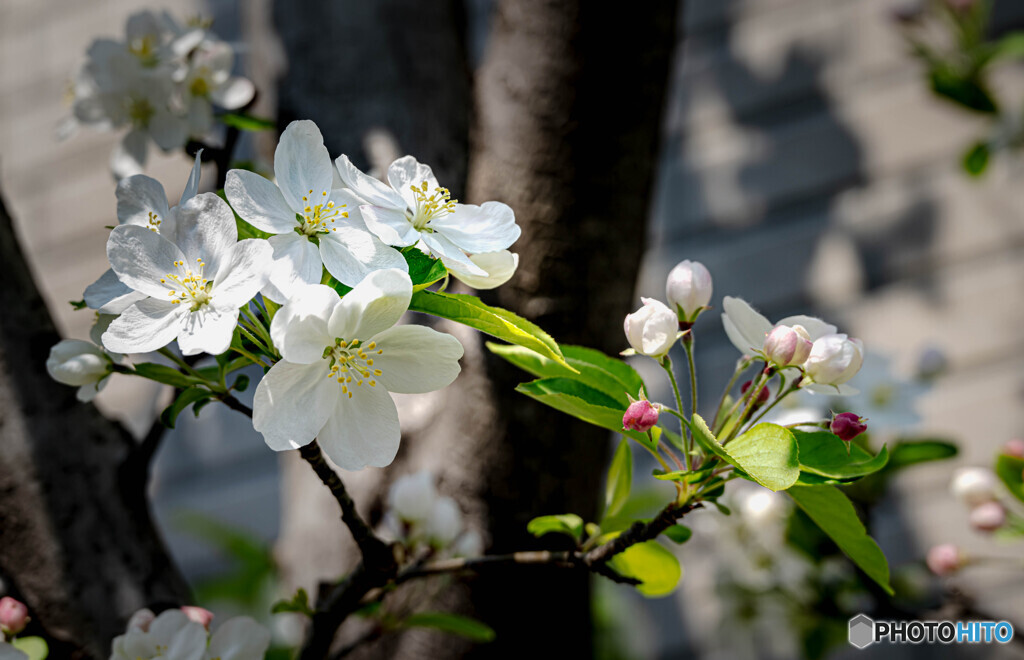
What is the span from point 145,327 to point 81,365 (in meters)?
0.12

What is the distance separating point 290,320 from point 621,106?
56cm

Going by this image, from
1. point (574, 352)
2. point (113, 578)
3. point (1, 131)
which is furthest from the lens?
point (1, 131)

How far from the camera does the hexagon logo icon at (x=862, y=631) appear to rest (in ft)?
2.64

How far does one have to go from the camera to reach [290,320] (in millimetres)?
344

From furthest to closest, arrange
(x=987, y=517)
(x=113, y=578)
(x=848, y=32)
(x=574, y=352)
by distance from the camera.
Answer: (x=848, y=32) < (x=987, y=517) < (x=113, y=578) < (x=574, y=352)

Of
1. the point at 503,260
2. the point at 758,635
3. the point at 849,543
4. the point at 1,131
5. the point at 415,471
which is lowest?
the point at 758,635

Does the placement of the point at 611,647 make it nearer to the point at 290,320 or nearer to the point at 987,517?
the point at 987,517

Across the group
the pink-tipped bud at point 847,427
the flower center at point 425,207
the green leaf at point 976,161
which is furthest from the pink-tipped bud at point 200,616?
the green leaf at point 976,161

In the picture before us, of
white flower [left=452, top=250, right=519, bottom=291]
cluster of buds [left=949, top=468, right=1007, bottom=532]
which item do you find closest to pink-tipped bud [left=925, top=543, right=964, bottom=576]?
cluster of buds [left=949, top=468, right=1007, bottom=532]

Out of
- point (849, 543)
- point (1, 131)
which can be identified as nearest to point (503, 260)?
point (849, 543)

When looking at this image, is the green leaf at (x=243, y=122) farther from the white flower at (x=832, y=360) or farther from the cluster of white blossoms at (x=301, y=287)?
the white flower at (x=832, y=360)

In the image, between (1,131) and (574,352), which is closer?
(574,352)

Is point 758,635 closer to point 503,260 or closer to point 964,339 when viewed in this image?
point 964,339

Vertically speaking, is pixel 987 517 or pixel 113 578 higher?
pixel 113 578
